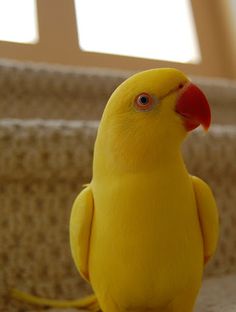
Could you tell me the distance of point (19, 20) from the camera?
4.17ft

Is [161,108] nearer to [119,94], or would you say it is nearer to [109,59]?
[119,94]

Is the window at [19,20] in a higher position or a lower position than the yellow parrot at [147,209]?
higher

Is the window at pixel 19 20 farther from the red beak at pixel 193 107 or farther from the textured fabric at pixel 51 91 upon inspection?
the red beak at pixel 193 107

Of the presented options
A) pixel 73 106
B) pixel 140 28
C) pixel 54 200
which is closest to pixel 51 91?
pixel 73 106

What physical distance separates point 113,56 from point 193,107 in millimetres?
1031

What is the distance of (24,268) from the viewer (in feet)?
1.78

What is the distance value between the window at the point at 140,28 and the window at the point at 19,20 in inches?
6.4

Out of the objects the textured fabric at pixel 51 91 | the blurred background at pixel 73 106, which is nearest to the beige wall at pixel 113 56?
the blurred background at pixel 73 106

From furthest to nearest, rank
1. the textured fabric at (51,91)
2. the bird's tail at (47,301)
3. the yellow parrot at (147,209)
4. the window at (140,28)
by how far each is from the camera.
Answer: the window at (140,28) < the textured fabric at (51,91) < the bird's tail at (47,301) < the yellow parrot at (147,209)

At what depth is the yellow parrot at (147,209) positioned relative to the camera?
0.35 metres

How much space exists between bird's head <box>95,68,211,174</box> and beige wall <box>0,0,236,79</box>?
89 centimetres

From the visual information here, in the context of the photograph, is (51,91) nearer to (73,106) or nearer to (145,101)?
(73,106)

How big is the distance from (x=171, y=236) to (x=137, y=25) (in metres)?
1.26

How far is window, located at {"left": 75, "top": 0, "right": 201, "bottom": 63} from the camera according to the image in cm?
139
